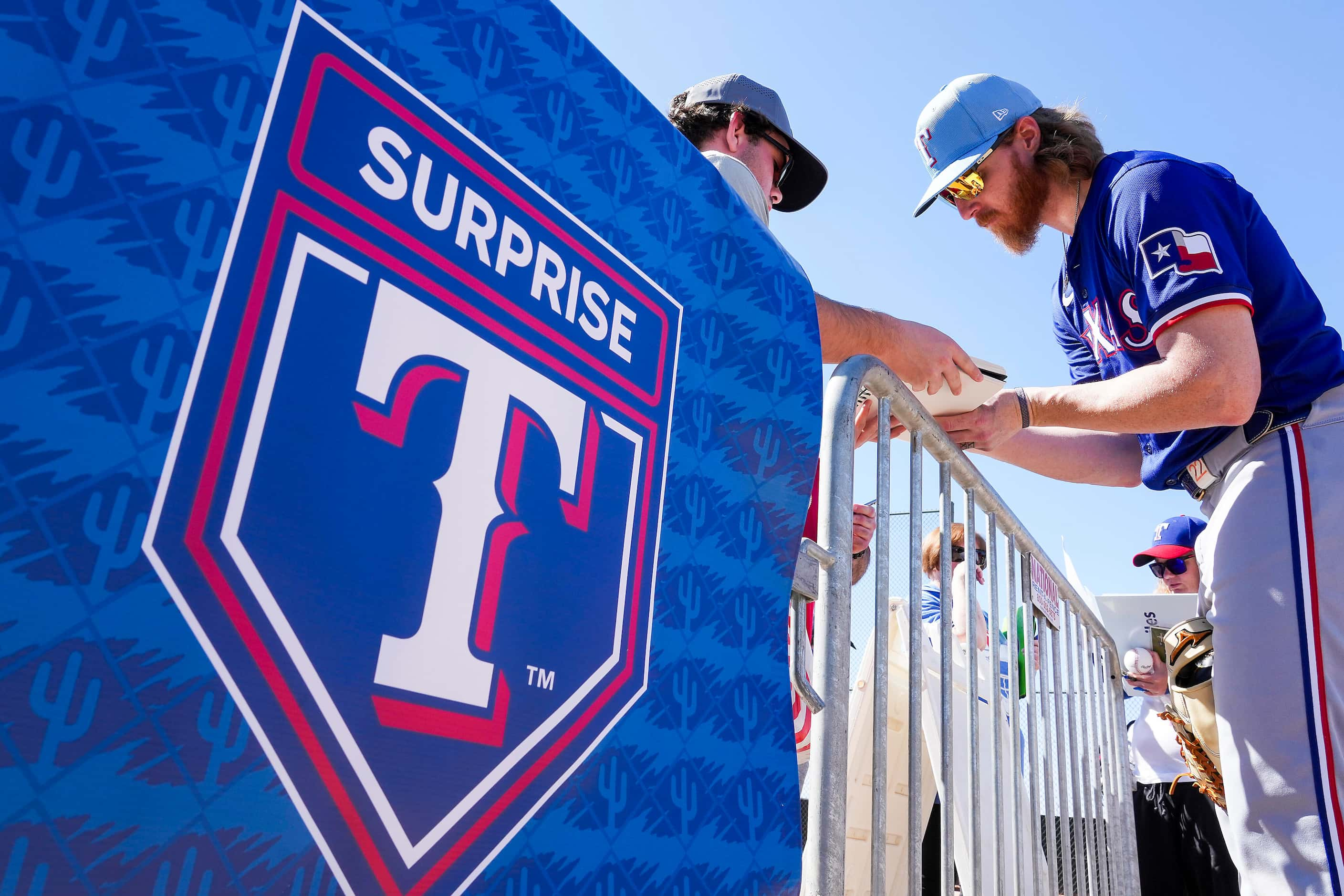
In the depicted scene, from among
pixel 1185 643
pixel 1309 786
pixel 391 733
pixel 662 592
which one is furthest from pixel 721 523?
pixel 1185 643

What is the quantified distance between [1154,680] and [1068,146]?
8.74 feet

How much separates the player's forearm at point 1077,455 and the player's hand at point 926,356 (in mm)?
563

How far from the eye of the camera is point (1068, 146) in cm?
209

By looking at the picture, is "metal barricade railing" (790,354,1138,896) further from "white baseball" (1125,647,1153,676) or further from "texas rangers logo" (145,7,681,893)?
"white baseball" (1125,647,1153,676)

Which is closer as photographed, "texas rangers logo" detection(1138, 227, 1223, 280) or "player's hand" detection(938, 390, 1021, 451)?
"texas rangers logo" detection(1138, 227, 1223, 280)

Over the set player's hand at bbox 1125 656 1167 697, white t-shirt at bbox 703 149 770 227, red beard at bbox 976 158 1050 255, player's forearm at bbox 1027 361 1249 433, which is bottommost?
player's hand at bbox 1125 656 1167 697

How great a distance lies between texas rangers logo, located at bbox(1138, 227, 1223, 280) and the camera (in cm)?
166

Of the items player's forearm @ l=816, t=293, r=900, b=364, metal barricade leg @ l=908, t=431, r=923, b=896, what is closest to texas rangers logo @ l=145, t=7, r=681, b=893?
metal barricade leg @ l=908, t=431, r=923, b=896

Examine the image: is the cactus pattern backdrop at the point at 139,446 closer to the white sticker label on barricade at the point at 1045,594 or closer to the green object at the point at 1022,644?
the green object at the point at 1022,644

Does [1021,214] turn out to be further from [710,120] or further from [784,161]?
[710,120]

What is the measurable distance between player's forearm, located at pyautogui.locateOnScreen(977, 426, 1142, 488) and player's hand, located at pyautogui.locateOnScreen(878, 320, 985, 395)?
563 mm

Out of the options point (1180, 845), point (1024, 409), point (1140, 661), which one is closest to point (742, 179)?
point (1024, 409)

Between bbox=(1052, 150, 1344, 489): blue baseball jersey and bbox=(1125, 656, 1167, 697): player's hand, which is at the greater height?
bbox=(1052, 150, 1344, 489): blue baseball jersey

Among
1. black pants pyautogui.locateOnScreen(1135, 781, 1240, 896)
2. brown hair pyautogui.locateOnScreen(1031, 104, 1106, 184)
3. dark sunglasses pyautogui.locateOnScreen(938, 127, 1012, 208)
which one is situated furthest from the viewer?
black pants pyautogui.locateOnScreen(1135, 781, 1240, 896)
